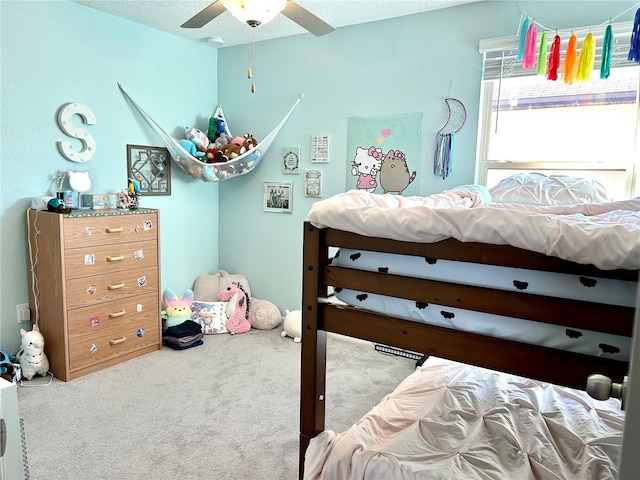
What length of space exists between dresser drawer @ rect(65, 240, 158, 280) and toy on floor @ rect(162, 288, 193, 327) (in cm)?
44

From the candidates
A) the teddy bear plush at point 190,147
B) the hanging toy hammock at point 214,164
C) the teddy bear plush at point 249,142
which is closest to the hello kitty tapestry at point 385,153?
the hanging toy hammock at point 214,164

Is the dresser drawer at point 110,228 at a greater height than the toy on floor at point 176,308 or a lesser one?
greater

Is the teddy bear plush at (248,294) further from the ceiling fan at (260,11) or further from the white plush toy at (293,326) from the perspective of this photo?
the ceiling fan at (260,11)

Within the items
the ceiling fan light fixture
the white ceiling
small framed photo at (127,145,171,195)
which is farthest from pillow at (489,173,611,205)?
small framed photo at (127,145,171,195)

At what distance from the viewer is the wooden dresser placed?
2.79m

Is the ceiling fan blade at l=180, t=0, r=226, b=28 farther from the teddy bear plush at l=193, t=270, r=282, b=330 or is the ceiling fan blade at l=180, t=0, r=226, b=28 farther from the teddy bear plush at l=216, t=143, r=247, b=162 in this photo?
the teddy bear plush at l=193, t=270, r=282, b=330

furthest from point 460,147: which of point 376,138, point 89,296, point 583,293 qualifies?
point 89,296

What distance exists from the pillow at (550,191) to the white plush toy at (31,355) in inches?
112

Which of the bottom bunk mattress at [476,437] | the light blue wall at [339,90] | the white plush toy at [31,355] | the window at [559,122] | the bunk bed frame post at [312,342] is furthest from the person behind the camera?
the light blue wall at [339,90]

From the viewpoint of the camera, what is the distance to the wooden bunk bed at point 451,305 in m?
1.14

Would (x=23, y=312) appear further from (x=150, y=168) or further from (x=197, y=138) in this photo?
(x=197, y=138)

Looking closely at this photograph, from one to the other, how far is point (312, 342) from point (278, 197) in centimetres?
255

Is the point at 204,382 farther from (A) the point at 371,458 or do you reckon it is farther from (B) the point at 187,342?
(A) the point at 371,458

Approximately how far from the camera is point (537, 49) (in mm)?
2773
